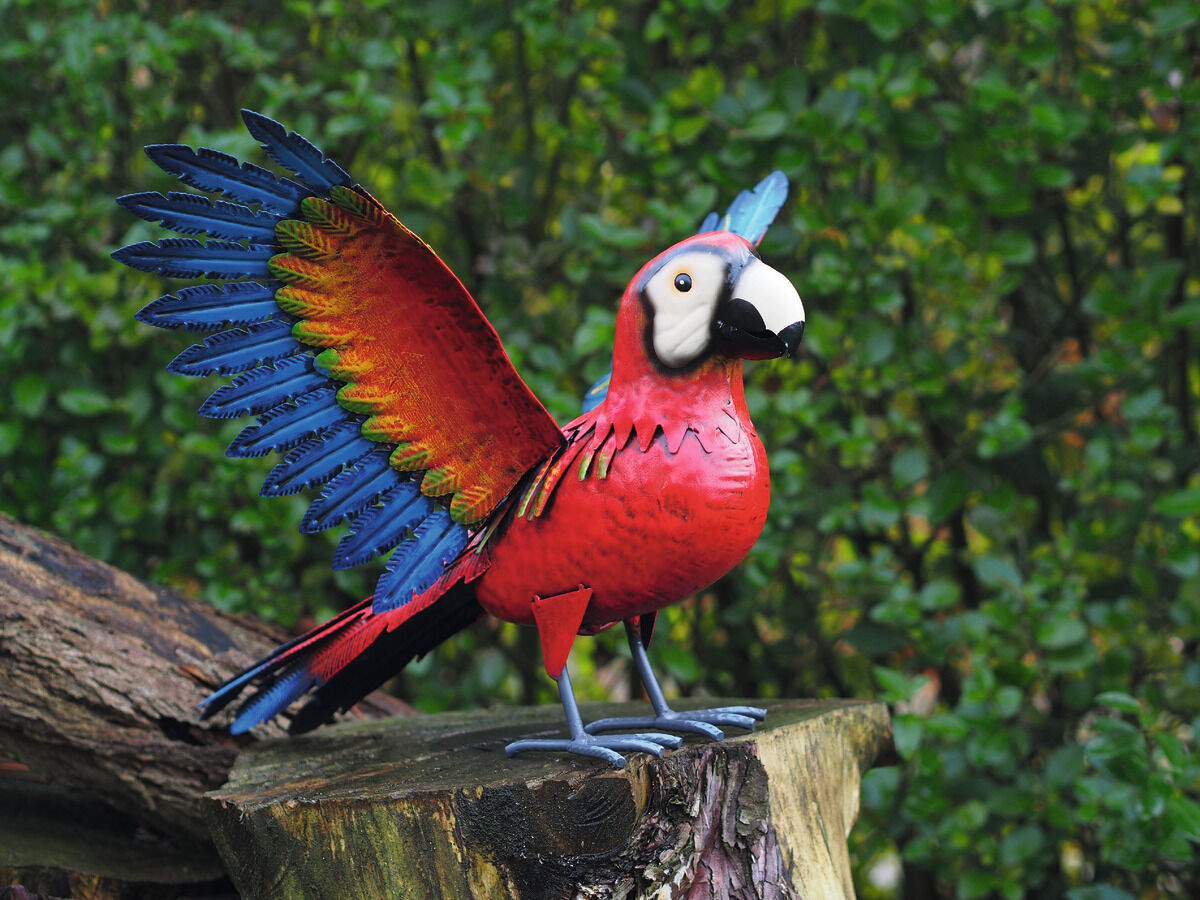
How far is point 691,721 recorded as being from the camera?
4.86ft

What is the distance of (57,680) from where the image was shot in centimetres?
169

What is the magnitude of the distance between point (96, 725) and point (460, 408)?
2.74 feet

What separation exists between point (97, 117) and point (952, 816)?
95.5 inches

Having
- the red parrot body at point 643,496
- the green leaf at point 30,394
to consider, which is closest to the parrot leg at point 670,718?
the red parrot body at point 643,496

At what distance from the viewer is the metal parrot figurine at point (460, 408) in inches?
52.6

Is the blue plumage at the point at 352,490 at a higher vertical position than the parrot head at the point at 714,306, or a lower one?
lower

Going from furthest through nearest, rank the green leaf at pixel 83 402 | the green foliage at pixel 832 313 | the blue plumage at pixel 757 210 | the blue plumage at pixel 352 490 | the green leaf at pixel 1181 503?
the green leaf at pixel 83 402 < the green foliage at pixel 832 313 < the green leaf at pixel 1181 503 < the blue plumage at pixel 757 210 < the blue plumage at pixel 352 490

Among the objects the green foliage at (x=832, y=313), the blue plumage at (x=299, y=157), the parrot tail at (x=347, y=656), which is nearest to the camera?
the blue plumage at (x=299, y=157)

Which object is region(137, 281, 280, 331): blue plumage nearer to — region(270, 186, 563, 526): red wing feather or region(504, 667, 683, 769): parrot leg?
region(270, 186, 563, 526): red wing feather

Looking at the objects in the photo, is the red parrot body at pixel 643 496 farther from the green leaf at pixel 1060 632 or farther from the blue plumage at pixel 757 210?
the green leaf at pixel 1060 632

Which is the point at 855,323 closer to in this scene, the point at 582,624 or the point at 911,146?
the point at 911,146

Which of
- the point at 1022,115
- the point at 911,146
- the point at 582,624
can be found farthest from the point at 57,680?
the point at 1022,115

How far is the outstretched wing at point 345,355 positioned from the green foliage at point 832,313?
0.76 m

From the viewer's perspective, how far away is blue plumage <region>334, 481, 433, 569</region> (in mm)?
1471
